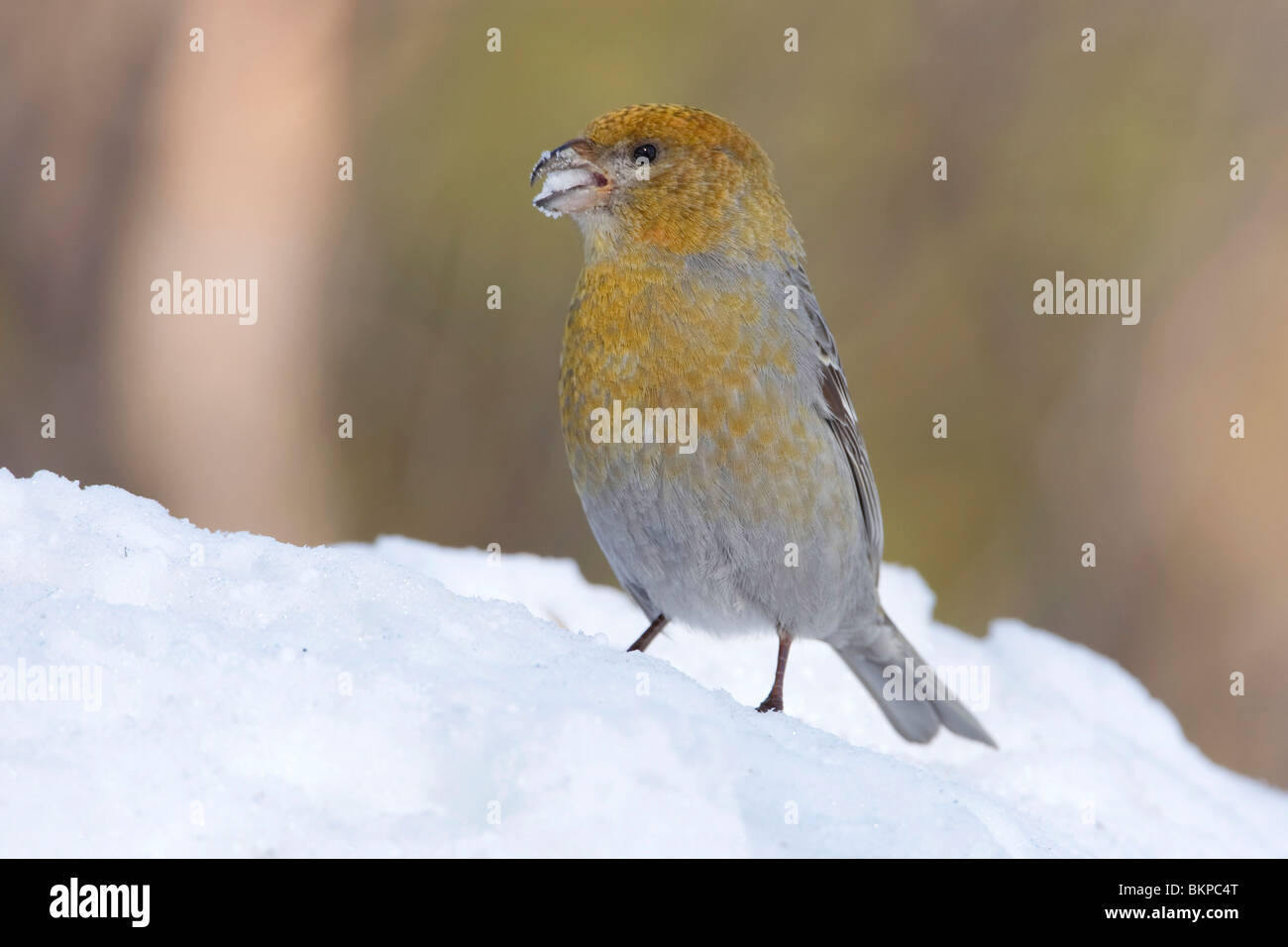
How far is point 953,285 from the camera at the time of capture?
18.3 ft

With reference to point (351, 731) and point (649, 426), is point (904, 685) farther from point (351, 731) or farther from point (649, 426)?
point (351, 731)

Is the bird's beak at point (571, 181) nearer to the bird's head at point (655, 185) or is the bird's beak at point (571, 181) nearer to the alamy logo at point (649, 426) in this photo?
the bird's head at point (655, 185)

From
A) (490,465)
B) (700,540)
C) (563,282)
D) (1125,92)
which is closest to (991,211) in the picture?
(1125,92)

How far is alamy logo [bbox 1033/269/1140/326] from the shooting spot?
544 centimetres

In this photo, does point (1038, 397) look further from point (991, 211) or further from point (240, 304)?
point (240, 304)

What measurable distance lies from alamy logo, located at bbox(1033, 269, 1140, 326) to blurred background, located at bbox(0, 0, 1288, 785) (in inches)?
2.5

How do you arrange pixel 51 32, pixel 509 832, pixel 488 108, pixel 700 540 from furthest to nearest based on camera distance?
pixel 488 108, pixel 51 32, pixel 700 540, pixel 509 832

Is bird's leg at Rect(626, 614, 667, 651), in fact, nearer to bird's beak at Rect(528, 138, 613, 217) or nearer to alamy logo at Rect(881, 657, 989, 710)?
alamy logo at Rect(881, 657, 989, 710)

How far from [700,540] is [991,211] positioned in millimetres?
3380

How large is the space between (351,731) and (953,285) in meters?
4.49

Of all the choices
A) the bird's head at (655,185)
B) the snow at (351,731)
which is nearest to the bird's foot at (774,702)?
the snow at (351,731)

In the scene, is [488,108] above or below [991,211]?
above

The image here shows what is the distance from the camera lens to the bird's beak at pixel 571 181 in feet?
9.86

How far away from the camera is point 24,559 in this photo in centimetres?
202
